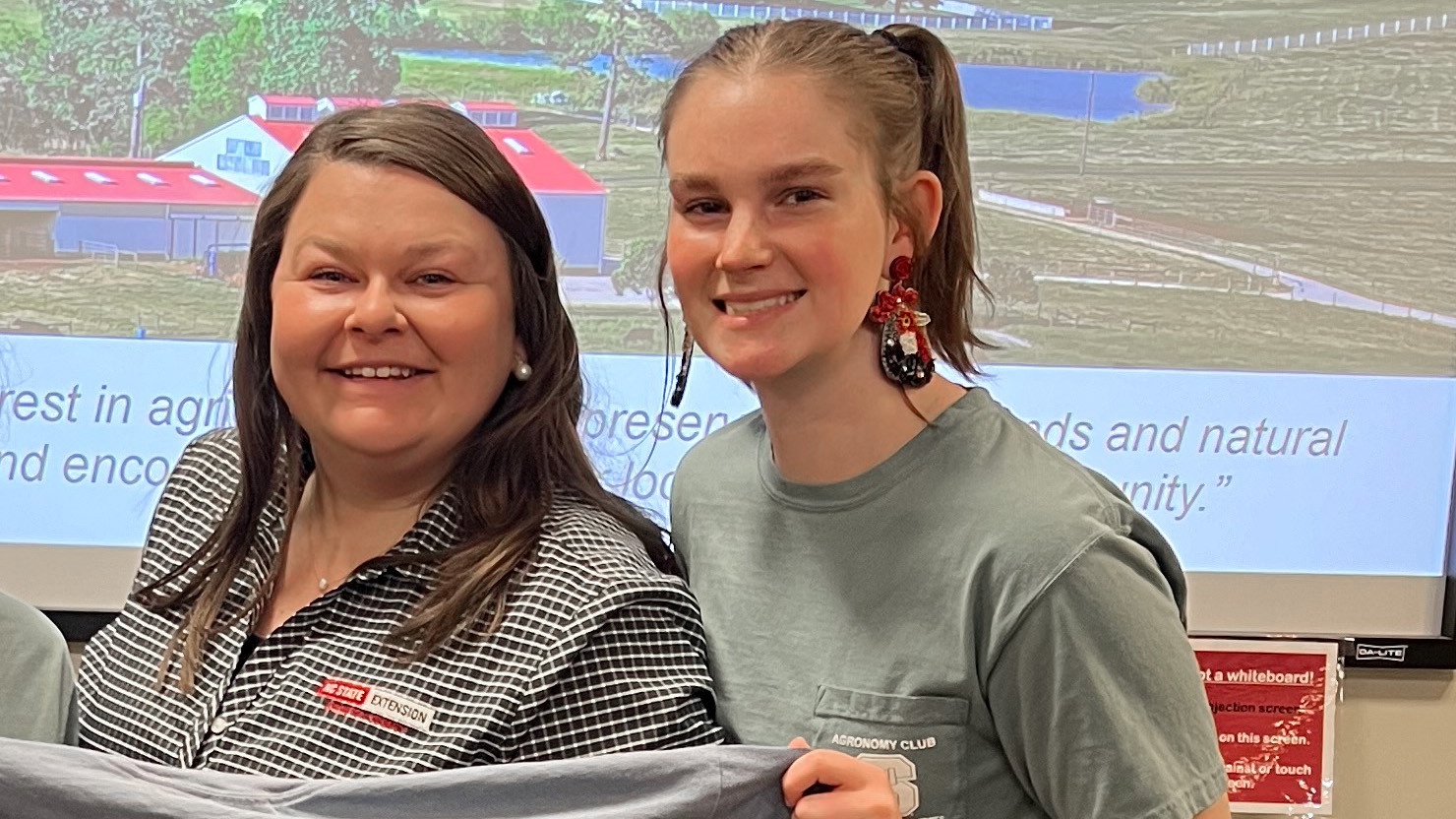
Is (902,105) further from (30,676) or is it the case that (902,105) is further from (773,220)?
(30,676)

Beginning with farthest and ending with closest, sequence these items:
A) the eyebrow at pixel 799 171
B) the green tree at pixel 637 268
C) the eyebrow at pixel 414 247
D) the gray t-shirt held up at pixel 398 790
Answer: the green tree at pixel 637 268 < the eyebrow at pixel 414 247 < the eyebrow at pixel 799 171 < the gray t-shirt held up at pixel 398 790

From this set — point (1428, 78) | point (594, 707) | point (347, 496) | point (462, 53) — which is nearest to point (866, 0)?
point (462, 53)

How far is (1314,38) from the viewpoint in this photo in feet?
8.55

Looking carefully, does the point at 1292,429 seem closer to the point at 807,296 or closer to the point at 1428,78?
the point at 1428,78

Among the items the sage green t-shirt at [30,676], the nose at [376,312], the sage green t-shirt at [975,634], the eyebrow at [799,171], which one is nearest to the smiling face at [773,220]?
the eyebrow at [799,171]

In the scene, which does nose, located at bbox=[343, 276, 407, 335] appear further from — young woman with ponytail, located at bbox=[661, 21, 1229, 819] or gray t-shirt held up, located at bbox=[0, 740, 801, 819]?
gray t-shirt held up, located at bbox=[0, 740, 801, 819]

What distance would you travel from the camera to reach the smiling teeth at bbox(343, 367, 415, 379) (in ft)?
5.01

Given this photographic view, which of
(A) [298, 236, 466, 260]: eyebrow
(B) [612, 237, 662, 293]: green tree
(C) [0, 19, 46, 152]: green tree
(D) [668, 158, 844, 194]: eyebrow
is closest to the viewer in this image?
(D) [668, 158, 844, 194]: eyebrow

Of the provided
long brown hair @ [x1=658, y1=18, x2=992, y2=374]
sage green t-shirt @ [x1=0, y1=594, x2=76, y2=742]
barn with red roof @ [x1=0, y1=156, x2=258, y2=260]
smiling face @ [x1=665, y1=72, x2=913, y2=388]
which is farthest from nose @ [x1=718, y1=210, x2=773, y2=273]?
barn with red roof @ [x1=0, y1=156, x2=258, y2=260]

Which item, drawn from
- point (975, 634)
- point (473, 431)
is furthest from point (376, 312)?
point (975, 634)

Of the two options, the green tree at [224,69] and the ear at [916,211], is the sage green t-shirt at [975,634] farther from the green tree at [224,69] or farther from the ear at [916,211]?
the green tree at [224,69]

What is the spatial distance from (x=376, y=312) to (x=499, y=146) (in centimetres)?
113

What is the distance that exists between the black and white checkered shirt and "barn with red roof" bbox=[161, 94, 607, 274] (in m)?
1.10

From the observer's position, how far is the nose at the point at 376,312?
1.49 meters
